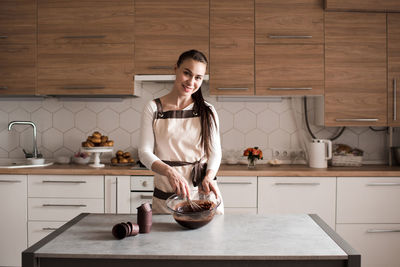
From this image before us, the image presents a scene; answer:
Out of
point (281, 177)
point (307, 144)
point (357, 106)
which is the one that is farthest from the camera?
point (307, 144)

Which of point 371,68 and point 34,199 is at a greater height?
point 371,68

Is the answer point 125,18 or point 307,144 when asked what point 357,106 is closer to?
point 307,144

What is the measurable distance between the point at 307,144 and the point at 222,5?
4.90 ft

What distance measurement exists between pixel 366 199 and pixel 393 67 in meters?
1.15

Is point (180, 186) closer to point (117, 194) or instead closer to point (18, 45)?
point (117, 194)

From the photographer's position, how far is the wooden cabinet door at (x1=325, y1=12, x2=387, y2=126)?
10.1 ft

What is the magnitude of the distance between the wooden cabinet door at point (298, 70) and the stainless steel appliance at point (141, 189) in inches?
49.3

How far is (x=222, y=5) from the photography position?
3.10 meters

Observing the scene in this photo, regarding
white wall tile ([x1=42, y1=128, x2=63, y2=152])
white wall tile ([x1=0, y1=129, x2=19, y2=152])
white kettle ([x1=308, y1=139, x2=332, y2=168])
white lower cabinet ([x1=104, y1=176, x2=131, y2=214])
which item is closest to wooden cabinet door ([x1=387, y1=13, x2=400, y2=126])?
white kettle ([x1=308, y1=139, x2=332, y2=168])

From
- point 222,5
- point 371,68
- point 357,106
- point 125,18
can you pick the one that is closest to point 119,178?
point 125,18

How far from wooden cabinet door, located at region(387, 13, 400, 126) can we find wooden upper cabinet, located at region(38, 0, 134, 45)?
221 cm

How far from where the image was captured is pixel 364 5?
3023 millimetres

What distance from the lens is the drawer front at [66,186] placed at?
292cm

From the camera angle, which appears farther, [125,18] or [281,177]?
[125,18]
